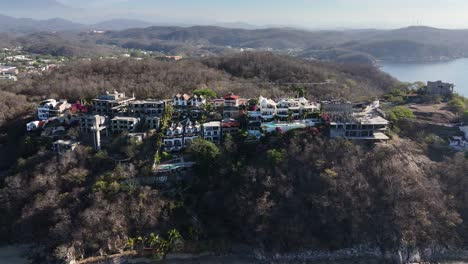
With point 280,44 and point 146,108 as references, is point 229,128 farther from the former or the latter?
point 280,44

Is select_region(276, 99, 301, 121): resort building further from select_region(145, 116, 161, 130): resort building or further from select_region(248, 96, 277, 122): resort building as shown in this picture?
select_region(145, 116, 161, 130): resort building

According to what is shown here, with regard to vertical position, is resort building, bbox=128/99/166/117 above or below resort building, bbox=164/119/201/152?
above

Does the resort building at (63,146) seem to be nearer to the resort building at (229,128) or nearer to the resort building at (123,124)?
the resort building at (123,124)

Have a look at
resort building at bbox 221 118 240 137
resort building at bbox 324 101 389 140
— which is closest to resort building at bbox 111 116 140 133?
resort building at bbox 221 118 240 137

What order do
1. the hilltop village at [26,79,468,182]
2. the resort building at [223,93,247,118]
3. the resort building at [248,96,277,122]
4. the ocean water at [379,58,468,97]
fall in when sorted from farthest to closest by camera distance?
the ocean water at [379,58,468,97] < the resort building at [223,93,247,118] < the resort building at [248,96,277,122] < the hilltop village at [26,79,468,182]

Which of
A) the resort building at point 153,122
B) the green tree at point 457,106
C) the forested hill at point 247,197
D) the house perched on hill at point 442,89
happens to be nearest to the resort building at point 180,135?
the forested hill at point 247,197

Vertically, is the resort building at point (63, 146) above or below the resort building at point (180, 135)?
below

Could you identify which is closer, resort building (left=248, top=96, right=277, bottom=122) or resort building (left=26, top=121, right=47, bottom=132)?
resort building (left=248, top=96, right=277, bottom=122)

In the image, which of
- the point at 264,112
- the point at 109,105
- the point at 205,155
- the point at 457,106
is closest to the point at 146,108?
the point at 109,105
